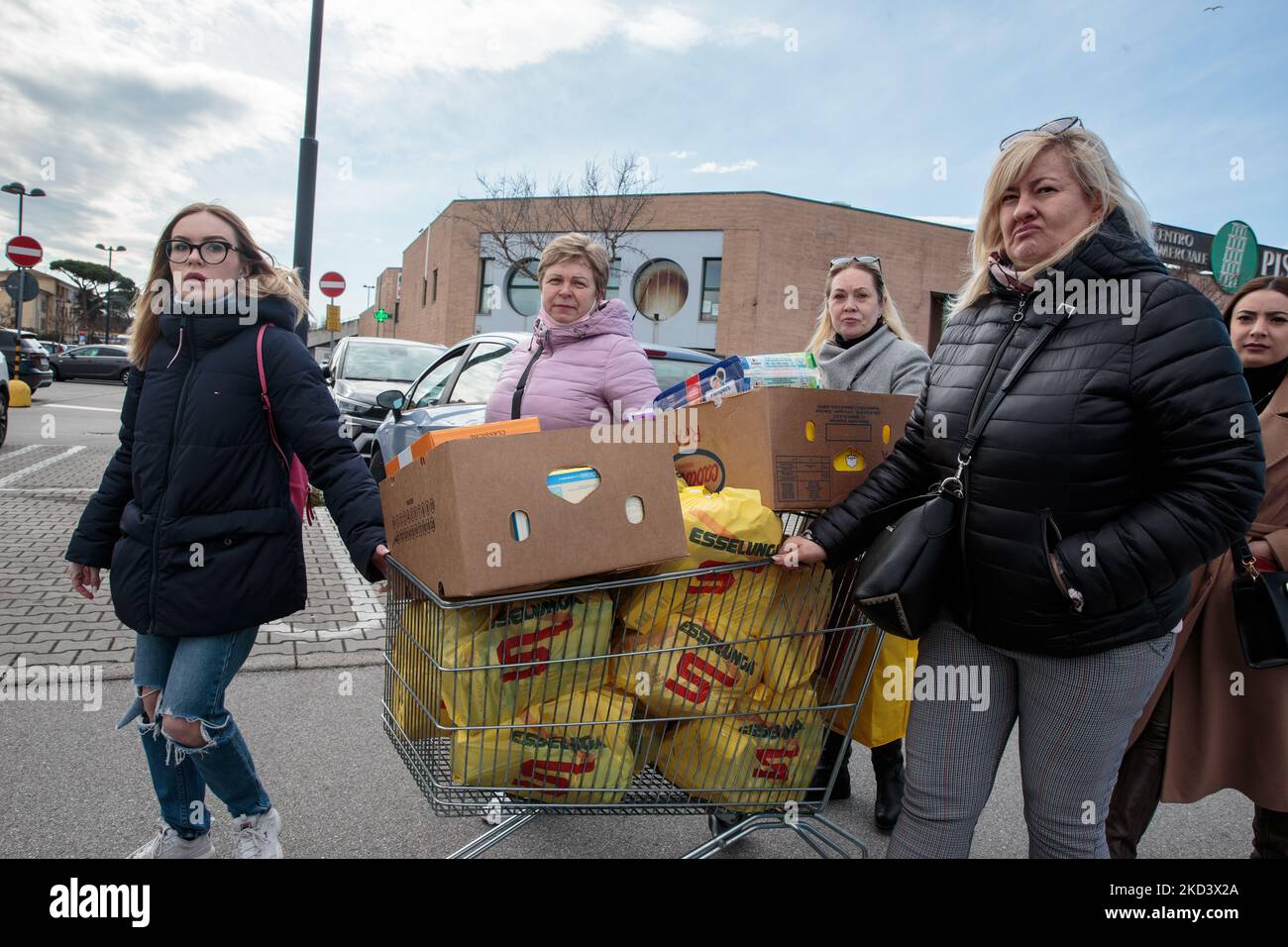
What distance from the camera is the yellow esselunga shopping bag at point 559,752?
2.05m

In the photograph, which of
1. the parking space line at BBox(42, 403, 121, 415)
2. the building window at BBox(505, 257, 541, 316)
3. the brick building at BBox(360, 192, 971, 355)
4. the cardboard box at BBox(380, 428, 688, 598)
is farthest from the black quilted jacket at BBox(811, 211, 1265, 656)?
the building window at BBox(505, 257, 541, 316)

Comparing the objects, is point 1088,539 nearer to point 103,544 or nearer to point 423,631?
Result: point 423,631

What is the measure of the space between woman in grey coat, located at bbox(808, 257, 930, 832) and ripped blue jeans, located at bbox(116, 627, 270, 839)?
198cm

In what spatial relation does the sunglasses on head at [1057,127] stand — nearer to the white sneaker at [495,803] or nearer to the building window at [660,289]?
the white sneaker at [495,803]

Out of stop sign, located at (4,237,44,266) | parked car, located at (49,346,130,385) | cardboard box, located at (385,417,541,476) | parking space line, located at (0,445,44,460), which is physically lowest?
parking space line, located at (0,445,44,460)

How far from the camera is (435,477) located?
189 cm

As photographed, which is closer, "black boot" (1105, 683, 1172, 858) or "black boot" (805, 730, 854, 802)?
"black boot" (1105, 683, 1172, 858)

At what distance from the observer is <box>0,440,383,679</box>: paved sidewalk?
4254 mm

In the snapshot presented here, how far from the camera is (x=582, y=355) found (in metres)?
3.24

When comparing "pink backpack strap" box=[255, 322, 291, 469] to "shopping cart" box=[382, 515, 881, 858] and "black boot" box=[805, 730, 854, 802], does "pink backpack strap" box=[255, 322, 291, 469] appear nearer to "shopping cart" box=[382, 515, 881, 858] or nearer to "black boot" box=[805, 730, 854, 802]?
"shopping cart" box=[382, 515, 881, 858]

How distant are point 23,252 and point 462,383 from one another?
37.7 ft

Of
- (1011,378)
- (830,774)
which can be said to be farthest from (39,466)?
(1011,378)

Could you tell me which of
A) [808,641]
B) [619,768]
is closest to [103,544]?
[619,768]

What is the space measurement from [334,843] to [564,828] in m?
0.78
